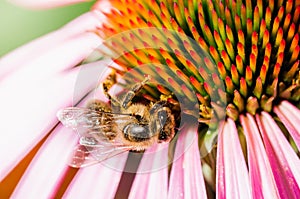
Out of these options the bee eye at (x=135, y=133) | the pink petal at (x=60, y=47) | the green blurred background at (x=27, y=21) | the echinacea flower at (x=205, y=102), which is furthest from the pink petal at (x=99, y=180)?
the green blurred background at (x=27, y=21)

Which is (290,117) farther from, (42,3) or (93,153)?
(42,3)

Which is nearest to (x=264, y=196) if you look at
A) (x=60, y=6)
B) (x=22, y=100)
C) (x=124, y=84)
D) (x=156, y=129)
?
(x=156, y=129)

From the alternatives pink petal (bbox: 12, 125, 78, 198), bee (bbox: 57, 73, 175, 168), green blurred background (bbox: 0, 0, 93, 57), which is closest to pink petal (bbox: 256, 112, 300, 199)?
bee (bbox: 57, 73, 175, 168)

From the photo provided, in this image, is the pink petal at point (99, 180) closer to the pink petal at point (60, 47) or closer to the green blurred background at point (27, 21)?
the pink petal at point (60, 47)

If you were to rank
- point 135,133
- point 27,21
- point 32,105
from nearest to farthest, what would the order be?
point 135,133, point 32,105, point 27,21

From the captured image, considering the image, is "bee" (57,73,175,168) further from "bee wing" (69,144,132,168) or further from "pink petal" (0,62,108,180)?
"pink petal" (0,62,108,180)

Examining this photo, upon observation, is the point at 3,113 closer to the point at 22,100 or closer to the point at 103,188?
the point at 22,100

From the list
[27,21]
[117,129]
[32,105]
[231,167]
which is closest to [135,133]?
[117,129]
